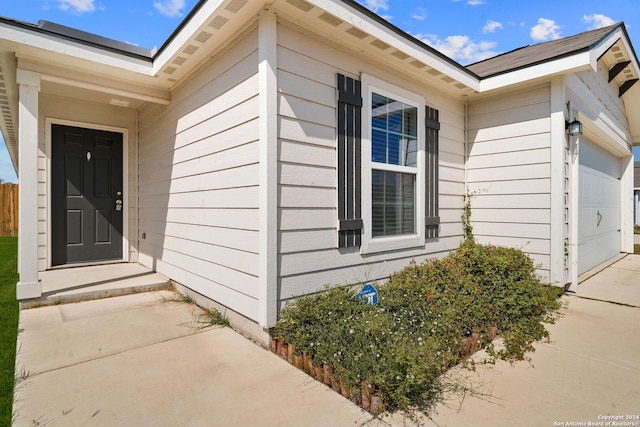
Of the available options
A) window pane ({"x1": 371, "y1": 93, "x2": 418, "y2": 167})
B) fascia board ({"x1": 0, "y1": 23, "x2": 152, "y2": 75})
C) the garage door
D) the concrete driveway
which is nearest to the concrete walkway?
the concrete driveway

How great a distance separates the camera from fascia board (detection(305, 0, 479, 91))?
2584mm

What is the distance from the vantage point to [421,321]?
101 inches

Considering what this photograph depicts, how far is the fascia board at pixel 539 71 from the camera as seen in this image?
140 inches

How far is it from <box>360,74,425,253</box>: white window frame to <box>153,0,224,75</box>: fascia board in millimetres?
1441

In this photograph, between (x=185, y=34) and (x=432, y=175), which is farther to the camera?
(x=432, y=175)

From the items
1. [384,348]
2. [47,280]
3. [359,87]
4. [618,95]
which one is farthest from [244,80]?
[618,95]

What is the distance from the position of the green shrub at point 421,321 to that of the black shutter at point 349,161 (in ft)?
1.77

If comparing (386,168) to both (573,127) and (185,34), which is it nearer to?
(185,34)

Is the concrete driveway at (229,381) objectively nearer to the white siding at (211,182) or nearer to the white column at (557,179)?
the white siding at (211,182)

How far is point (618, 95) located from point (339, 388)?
793cm

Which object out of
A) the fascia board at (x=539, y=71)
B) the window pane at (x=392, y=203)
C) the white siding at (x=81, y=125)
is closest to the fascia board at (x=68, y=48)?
the white siding at (x=81, y=125)

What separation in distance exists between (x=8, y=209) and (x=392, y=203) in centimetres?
1301

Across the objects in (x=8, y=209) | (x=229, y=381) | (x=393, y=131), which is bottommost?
(x=229, y=381)

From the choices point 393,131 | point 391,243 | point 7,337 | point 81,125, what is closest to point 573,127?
point 393,131
